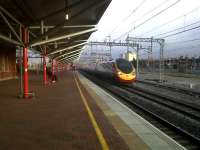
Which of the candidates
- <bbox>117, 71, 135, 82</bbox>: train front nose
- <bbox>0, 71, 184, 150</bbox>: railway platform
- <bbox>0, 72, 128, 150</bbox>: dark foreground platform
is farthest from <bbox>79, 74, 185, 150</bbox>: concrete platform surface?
<bbox>117, 71, 135, 82</bbox>: train front nose

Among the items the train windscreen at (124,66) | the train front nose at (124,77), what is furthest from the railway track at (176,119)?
the train windscreen at (124,66)

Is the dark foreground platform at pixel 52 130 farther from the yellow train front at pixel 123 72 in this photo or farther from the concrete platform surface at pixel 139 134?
the yellow train front at pixel 123 72

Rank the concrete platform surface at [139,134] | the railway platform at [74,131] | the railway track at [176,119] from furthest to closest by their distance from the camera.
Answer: the railway track at [176,119], the concrete platform surface at [139,134], the railway platform at [74,131]

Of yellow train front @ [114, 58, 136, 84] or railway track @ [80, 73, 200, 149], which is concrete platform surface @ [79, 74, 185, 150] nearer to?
railway track @ [80, 73, 200, 149]

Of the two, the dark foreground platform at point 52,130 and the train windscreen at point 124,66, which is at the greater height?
the train windscreen at point 124,66

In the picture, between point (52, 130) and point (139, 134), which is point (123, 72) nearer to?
point (139, 134)

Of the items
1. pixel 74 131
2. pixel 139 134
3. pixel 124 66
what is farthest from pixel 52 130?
pixel 124 66

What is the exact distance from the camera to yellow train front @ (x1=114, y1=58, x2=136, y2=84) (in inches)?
1284

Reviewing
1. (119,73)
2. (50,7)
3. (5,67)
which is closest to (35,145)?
(50,7)

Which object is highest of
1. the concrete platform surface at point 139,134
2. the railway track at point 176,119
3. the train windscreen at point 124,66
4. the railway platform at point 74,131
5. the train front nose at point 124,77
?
the train windscreen at point 124,66

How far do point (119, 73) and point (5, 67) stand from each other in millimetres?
12081

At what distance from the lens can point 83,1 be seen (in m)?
17.8

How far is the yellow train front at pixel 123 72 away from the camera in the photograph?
107ft

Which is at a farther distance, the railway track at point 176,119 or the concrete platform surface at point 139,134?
the railway track at point 176,119
